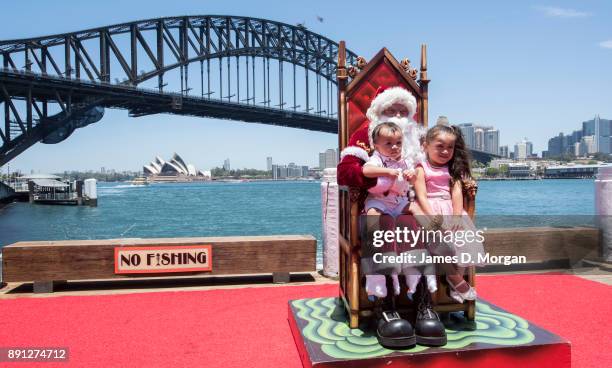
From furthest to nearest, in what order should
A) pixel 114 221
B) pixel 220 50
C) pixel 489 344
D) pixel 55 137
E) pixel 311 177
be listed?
pixel 311 177, pixel 220 50, pixel 55 137, pixel 114 221, pixel 489 344

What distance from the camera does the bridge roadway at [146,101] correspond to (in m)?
34.7

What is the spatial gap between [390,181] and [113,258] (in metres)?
3.66

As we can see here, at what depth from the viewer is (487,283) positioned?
18.4 feet

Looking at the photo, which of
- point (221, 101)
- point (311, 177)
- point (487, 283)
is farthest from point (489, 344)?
point (311, 177)

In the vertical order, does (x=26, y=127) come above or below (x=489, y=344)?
above

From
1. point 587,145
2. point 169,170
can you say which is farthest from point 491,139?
point 169,170

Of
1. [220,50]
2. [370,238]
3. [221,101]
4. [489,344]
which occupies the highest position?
[220,50]

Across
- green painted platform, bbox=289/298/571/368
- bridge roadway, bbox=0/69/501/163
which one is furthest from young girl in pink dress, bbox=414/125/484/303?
bridge roadway, bbox=0/69/501/163

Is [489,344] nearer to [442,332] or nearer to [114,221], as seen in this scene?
[442,332]

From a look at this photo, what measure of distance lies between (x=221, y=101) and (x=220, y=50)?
1220 centimetres

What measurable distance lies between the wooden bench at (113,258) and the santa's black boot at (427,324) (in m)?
2.72

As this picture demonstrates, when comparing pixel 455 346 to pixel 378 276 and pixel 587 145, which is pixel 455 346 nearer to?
pixel 378 276

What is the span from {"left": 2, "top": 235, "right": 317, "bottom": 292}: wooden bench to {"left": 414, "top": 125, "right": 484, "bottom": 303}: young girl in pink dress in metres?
2.71

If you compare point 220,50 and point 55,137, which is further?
point 220,50
